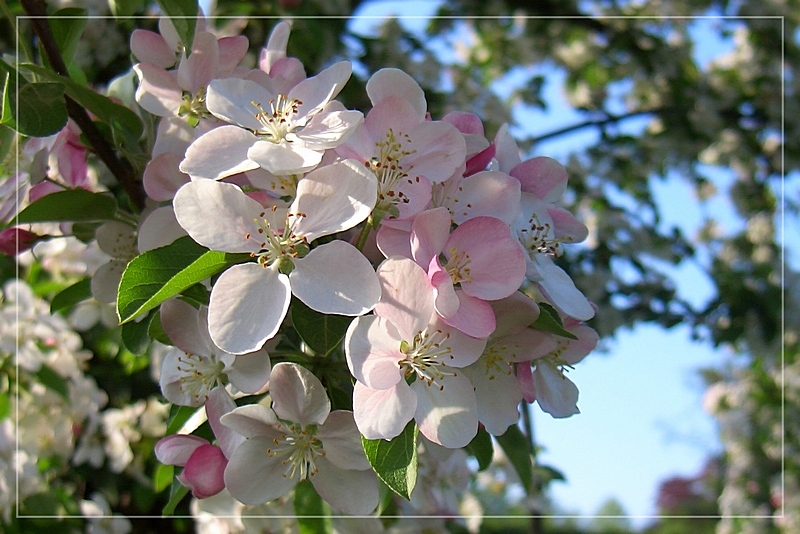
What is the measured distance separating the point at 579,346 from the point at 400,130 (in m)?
0.29

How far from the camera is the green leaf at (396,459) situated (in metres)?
0.64

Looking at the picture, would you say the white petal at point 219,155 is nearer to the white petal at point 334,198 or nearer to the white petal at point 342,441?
the white petal at point 334,198

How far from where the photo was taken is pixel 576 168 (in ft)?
9.73

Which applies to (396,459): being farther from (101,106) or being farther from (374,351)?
(101,106)

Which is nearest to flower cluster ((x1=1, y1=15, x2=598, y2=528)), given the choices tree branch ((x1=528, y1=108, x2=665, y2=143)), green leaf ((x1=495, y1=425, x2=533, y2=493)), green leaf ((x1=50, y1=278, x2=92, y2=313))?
green leaf ((x1=495, y1=425, x2=533, y2=493))

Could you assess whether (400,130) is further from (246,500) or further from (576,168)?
(576,168)

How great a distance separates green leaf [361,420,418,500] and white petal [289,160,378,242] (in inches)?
7.3

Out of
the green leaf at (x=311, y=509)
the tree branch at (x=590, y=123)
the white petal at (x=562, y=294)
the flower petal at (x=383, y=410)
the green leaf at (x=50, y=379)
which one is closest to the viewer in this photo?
the flower petal at (x=383, y=410)

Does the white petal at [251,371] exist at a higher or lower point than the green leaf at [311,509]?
higher

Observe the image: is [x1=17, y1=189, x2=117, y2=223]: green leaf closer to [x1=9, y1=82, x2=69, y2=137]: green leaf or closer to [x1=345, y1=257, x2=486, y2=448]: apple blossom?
[x1=9, y1=82, x2=69, y2=137]: green leaf

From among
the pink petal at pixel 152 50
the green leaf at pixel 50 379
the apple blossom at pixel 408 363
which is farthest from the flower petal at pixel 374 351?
the green leaf at pixel 50 379

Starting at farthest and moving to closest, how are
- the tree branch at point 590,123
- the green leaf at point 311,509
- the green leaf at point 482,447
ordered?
the tree branch at point 590,123, the green leaf at point 311,509, the green leaf at point 482,447

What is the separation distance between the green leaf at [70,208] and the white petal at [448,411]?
0.45 meters

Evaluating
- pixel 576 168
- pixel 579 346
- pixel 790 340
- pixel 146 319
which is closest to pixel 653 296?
pixel 576 168
